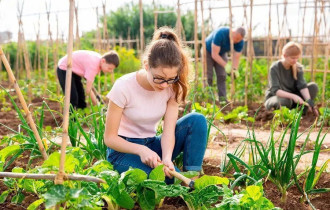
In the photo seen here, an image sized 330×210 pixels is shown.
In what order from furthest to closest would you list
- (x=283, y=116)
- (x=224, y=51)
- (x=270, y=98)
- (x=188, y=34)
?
1. (x=188, y=34)
2. (x=224, y=51)
3. (x=270, y=98)
4. (x=283, y=116)

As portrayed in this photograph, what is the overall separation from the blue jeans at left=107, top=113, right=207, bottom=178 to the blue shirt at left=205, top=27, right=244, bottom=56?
364 centimetres

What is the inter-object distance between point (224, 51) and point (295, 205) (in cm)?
427

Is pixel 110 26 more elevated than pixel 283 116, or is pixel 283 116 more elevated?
pixel 110 26

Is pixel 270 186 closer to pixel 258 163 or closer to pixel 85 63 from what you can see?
pixel 258 163

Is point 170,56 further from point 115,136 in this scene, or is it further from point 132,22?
point 132,22

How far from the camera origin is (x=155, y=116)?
95.4 inches

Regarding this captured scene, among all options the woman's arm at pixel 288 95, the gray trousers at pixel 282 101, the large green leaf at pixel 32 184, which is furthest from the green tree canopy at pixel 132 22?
the large green leaf at pixel 32 184

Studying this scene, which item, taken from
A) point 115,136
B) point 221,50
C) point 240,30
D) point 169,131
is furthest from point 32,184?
point 221,50

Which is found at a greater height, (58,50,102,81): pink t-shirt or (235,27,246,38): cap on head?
(235,27,246,38): cap on head

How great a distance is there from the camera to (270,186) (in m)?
2.35

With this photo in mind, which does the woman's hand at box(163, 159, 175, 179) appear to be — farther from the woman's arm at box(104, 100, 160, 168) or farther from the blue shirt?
the blue shirt

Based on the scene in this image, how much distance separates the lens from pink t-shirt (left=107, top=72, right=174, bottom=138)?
2303 millimetres

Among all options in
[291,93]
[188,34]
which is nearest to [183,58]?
[291,93]

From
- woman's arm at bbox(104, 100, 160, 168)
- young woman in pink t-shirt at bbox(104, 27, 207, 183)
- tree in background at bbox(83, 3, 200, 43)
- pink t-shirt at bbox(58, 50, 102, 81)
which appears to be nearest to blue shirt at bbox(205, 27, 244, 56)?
pink t-shirt at bbox(58, 50, 102, 81)
